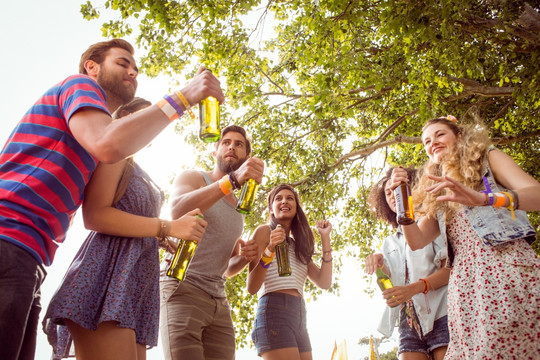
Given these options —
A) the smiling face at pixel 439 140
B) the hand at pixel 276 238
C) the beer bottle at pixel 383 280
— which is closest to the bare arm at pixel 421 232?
the smiling face at pixel 439 140

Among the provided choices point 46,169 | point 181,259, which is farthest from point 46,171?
point 181,259

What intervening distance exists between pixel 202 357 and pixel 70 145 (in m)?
1.49

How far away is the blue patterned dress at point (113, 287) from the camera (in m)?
1.50

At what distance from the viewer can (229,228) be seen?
2.81m

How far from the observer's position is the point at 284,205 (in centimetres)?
378

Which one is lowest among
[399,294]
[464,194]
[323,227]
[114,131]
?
[399,294]

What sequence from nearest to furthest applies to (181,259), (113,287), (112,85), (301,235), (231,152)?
(113,287)
(112,85)
(181,259)
(231,152)
(301,235)

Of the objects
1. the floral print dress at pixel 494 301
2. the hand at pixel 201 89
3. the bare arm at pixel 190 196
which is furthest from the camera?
the bare arm at pixel 190 196

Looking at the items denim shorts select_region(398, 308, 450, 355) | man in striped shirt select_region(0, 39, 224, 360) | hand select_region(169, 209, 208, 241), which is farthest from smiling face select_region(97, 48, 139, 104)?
denim shorts select_region(398, 308, 450, 355)

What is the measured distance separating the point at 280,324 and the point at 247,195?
1.12 meters

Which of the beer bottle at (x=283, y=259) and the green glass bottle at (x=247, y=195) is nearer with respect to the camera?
the green glass bottle at (x=247, y=195)

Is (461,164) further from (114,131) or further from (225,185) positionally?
(114,131)

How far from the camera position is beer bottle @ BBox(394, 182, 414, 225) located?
104 inches

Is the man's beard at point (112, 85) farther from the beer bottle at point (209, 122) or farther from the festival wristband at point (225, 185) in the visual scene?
the festival wristband at point (225, 185)
